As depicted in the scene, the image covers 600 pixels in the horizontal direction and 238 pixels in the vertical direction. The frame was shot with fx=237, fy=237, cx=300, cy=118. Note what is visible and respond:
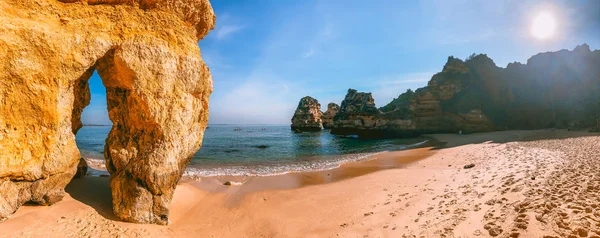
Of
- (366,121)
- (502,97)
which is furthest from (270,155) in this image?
(502,97)

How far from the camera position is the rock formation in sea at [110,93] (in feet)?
17.2

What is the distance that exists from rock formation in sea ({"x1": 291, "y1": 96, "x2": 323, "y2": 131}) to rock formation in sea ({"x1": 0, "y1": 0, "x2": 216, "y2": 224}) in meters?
75.4

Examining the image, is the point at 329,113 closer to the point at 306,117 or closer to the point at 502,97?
the point at 306,117

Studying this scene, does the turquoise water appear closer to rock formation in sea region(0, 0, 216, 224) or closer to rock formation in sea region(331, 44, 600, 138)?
rock formation in sea region(0, 0, 216, 224)

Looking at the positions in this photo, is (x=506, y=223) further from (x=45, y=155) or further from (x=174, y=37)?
(x=45, y=155)


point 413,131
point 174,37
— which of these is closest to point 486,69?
point 413,131

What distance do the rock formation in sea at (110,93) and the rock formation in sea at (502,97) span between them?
50439 millimetres

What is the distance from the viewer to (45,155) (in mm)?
5746

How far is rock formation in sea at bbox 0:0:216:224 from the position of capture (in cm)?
525

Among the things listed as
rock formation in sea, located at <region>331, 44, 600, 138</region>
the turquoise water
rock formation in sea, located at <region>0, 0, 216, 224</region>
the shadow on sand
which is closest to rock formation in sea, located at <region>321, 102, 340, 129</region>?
rock formation in sea, located at <region>331, 44, 600, 138</region>

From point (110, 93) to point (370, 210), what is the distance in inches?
353

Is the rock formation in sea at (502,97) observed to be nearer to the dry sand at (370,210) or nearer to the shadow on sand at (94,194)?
the dry sand at (370,210)

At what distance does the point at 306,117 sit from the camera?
84062 millimetres

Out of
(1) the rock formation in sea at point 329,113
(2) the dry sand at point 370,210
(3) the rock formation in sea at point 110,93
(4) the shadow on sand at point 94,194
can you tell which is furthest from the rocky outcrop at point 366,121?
(4) the shadow on sand at point 94,194
